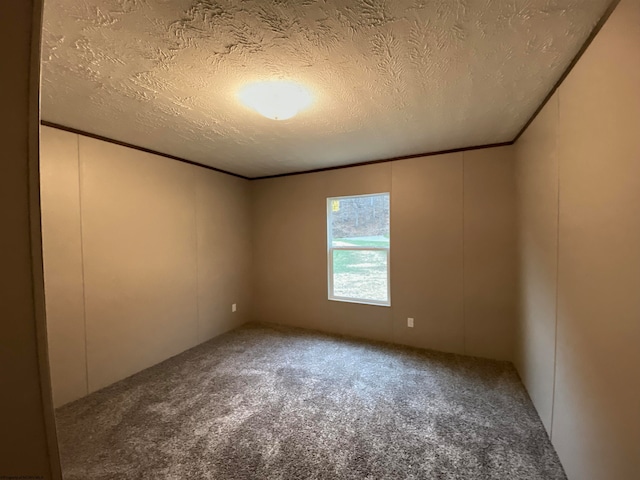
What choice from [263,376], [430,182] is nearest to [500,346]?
[430,182]

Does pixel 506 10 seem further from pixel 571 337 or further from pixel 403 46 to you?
pixel 571 337

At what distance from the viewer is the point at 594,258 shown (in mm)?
1298

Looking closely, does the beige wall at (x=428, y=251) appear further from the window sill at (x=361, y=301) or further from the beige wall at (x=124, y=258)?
the beige wall at (x=124, y=258)

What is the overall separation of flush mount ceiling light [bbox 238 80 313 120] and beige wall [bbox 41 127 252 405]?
5.70 feet

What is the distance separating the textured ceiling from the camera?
1152 mm

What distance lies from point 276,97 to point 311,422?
7.76 ft

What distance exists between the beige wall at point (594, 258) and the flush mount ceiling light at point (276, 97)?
1.52 metres

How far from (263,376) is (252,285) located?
193cm

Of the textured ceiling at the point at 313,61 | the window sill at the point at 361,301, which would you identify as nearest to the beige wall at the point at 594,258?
the textured ceiling at the point at 313,61

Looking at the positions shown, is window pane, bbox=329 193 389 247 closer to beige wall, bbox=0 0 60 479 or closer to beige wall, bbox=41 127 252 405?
beige wall, bbox=41 127 252 405

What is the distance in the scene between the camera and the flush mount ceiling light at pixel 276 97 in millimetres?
1691

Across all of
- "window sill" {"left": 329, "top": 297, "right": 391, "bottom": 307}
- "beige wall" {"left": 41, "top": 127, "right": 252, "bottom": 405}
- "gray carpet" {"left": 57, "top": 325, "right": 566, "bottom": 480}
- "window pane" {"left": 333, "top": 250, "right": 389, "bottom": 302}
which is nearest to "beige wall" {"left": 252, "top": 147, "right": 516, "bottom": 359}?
"window sill" {"left": 329, "top": 297, "right": 391, "bottom": 307}

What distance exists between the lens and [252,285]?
4.46 metres

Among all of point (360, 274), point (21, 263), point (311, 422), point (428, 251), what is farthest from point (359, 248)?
point (21, 263)
